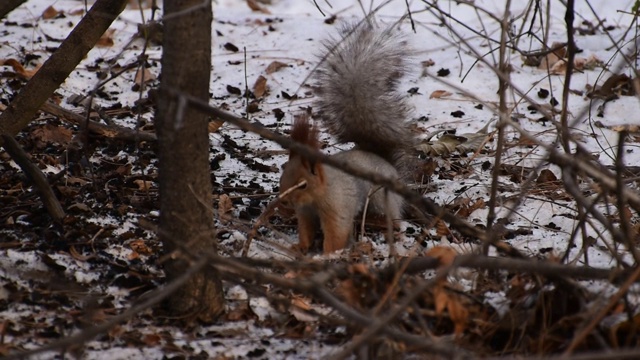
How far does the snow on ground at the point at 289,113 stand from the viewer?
2.12 meters

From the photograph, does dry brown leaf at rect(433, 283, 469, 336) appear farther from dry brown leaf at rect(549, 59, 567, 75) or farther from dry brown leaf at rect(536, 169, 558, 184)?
dry brown leaf at rect(549, 59, 567, 75)

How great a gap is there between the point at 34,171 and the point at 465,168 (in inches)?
72.5

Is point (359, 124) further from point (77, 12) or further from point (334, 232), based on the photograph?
point (77, 12)

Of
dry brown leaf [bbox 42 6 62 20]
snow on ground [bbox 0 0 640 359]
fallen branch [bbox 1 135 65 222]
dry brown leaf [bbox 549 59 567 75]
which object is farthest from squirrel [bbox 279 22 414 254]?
dry brown leaf [bbox 42 6 62 20]

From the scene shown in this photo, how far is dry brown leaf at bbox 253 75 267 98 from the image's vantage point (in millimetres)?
4297

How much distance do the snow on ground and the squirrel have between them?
0.43 feet

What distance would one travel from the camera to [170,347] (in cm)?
202

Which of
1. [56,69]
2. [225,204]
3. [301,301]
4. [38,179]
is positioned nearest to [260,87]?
[225,204]

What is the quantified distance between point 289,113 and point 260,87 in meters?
0.34

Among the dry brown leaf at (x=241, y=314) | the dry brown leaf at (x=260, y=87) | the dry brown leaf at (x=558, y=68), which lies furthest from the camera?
the dry brown leaf at (x=558, y=68)

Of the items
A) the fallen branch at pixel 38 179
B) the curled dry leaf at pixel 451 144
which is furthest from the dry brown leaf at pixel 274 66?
the fallen branch at pixel 38 179

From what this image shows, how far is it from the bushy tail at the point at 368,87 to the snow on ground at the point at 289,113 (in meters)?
0.15

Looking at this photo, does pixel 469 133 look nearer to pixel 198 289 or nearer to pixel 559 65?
pixel 559 65

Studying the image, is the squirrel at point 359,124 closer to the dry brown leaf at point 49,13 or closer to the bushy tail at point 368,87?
the bushy tail at point 368,87
